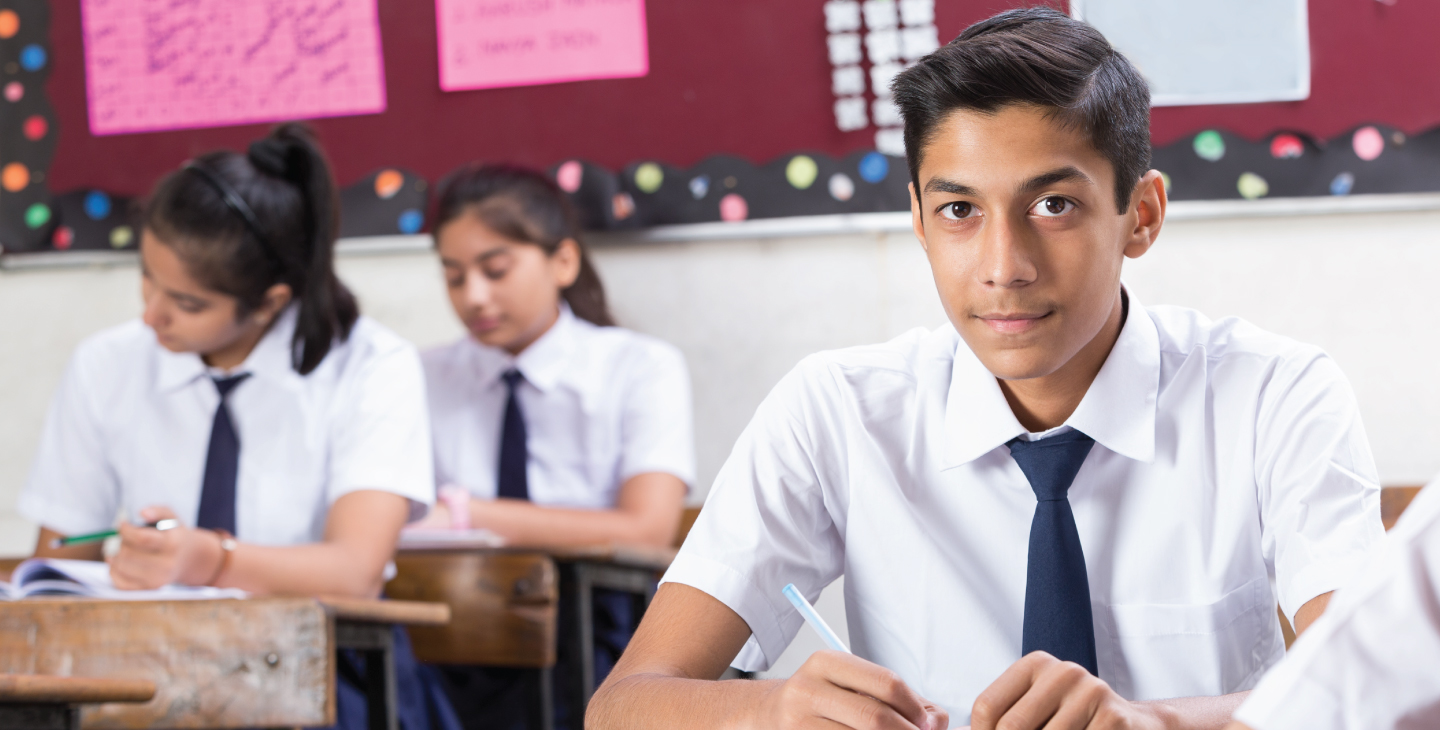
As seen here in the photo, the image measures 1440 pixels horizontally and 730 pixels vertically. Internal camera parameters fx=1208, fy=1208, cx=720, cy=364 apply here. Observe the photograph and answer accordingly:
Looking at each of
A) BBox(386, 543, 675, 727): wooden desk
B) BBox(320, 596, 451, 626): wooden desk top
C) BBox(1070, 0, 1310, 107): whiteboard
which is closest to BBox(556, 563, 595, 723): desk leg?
BBox(386, 543, 675, 727): wooden desk

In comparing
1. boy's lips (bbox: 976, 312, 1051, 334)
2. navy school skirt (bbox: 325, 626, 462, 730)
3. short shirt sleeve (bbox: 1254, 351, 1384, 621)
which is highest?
boy's lips (bbox: 976, 312, 1051, 334)

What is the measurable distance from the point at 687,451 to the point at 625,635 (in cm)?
57

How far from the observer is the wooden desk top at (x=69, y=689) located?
1040 mm

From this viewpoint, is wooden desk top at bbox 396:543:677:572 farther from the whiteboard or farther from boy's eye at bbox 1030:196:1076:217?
the whiteboard

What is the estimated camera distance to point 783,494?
A: 46.3 inches

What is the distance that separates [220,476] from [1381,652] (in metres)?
1.97

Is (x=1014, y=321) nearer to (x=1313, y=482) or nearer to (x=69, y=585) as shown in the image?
(x=1313, y=482)

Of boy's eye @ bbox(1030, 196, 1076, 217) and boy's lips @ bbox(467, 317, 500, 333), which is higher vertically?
boy's eye @ bbox(1030, 196, 1076, 217)

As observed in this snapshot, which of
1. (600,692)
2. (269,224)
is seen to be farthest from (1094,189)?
(269,224)

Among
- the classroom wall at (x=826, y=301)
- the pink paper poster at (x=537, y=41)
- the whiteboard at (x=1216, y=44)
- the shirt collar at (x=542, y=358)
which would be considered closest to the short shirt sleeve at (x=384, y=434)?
the shirt collar at (x=542, y=358)

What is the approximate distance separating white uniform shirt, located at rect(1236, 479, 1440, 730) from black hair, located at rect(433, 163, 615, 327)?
7.69ft

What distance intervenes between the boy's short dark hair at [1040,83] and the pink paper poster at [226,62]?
80.9 inches

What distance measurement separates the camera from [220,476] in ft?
6.75

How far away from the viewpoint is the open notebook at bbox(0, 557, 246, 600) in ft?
5.14
